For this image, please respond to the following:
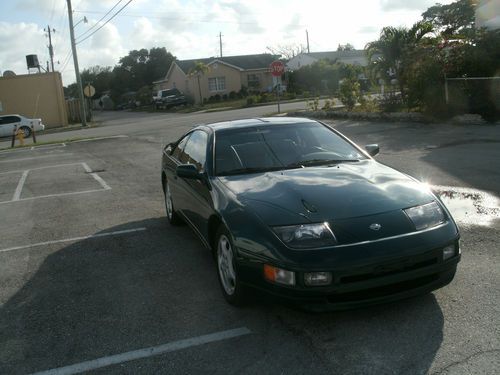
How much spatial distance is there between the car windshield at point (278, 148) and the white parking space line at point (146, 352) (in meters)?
1.61

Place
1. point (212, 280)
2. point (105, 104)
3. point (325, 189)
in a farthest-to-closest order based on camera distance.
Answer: point (105, 104) → point (212, 280) → point (325, 189)

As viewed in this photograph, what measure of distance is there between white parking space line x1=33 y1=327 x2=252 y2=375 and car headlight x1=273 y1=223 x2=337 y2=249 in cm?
76

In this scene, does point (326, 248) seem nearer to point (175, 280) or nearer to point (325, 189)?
point (325, 189)

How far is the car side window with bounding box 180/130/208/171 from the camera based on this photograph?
5.34 m

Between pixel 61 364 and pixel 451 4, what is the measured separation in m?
62.1

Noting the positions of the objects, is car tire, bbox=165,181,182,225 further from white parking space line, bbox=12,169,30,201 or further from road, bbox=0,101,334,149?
road, bbox=0,101,334,149

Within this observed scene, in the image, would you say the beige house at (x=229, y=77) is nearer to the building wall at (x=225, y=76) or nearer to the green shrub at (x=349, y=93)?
the building wall at (x=225, y=76)

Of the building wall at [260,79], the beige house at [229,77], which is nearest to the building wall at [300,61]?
the beige house at [229,77]

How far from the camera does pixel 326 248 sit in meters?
3.51

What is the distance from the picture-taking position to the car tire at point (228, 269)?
401cm

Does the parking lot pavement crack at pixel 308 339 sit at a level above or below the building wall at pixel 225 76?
below

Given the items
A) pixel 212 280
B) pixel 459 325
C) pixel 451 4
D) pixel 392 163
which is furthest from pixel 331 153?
pixel 451 4

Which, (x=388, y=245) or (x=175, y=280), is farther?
(x=175, y=280)

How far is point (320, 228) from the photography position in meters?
3.65
